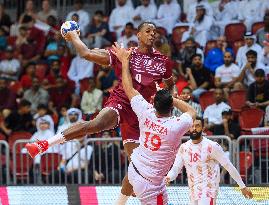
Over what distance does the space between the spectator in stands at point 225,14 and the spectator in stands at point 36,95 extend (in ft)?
13.5

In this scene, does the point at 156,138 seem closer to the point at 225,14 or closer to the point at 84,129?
the point at 84,129

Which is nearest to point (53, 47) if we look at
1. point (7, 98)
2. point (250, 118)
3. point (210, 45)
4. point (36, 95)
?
point (36, 95)

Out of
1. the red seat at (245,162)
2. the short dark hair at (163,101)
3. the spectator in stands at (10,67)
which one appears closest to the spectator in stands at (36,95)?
the spectator in stands at (10,67)

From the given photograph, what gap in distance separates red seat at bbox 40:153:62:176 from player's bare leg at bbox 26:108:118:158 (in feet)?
17.4

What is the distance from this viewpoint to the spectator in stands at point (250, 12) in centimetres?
2064

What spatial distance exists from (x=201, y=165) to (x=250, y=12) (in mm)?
8125

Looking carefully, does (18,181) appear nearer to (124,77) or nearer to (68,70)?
(68,70)

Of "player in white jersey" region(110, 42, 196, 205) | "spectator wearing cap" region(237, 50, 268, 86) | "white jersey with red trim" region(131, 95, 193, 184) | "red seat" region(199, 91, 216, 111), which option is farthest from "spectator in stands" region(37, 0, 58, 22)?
"white jersey with red trim" region(131, 95, 193, 184)

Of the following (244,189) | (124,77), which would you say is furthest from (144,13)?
(124,77)

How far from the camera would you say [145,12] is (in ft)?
71.5

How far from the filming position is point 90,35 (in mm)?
21812

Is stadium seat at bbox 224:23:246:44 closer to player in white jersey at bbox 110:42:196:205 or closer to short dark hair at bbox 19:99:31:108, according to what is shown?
short dark hair at bbox 19:99:31:108

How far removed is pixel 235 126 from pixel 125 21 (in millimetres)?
5512

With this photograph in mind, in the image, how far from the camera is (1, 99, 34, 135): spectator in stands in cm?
1986
